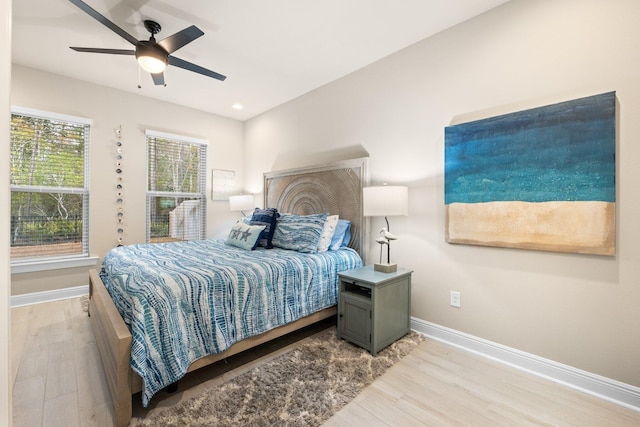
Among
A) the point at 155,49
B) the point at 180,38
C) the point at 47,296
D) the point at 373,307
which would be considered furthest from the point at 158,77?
the point at 47,296

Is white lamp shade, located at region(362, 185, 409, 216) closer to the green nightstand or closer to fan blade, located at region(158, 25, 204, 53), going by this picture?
the green nightstand

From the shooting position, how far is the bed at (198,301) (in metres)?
1.53

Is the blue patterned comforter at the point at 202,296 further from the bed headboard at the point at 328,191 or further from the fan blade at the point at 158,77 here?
the fan blade at the point at 158,77

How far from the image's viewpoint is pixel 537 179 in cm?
199

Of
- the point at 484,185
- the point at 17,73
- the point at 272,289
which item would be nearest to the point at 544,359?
the point at 484,185

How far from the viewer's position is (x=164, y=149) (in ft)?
13.9

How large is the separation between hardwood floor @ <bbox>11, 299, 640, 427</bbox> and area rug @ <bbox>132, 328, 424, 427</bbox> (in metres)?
0.08

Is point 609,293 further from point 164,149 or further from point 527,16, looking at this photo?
point 164,149

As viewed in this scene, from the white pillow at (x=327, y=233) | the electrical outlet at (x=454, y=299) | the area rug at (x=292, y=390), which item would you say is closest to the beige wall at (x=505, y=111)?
the electrical outlet at (x=454, y=299)

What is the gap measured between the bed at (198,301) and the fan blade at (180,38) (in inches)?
65.3

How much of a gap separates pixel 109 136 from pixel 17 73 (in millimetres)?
1000

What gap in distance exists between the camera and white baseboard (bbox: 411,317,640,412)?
5.68 ft

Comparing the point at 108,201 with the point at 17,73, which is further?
the point at 108,201

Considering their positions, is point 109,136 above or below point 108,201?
above
